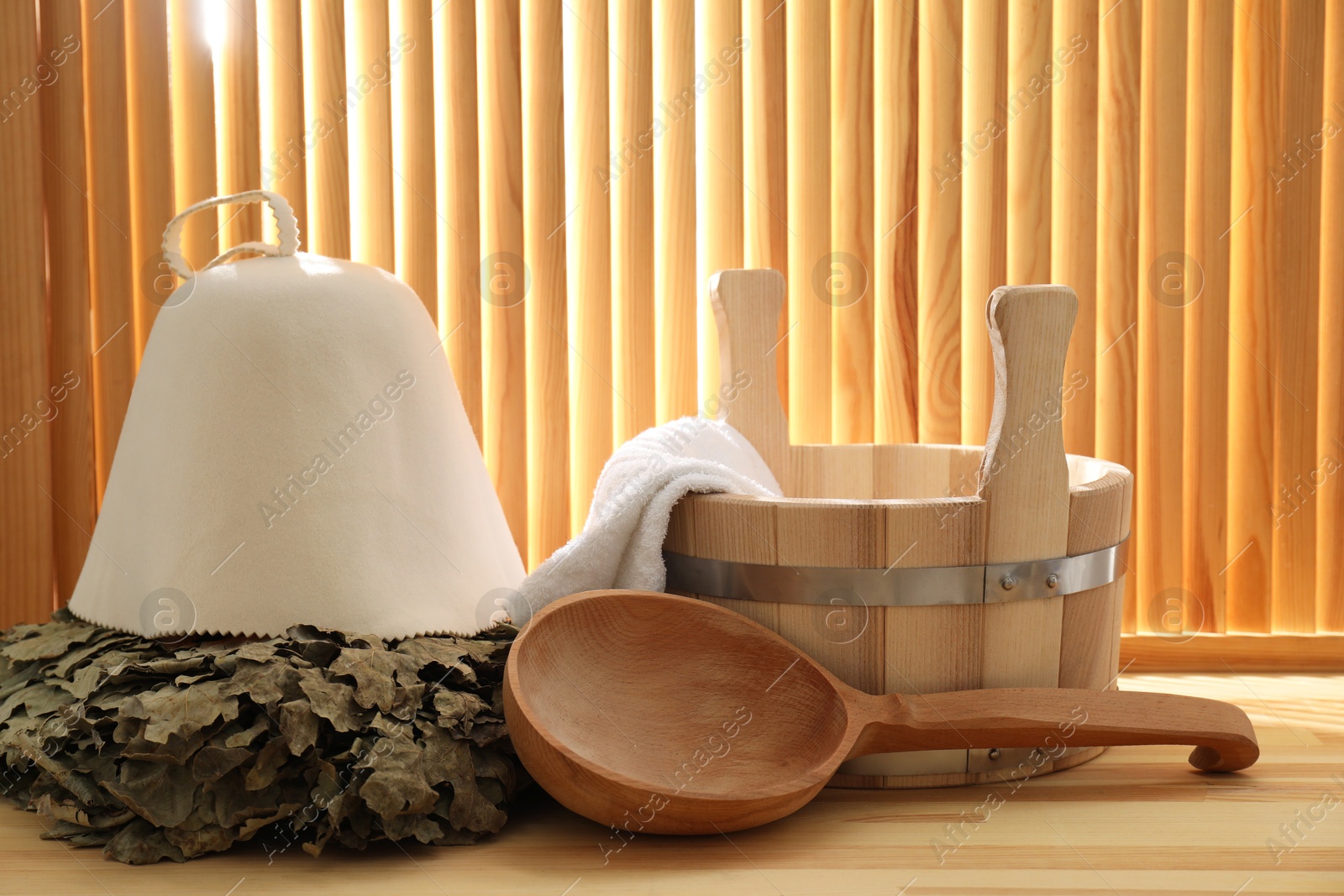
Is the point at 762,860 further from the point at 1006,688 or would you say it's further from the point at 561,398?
the point at 561,398

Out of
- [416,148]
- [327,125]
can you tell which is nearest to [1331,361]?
[416,148]

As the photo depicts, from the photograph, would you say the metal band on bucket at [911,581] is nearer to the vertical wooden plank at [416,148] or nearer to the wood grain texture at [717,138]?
the wood grain texture at [717,138]

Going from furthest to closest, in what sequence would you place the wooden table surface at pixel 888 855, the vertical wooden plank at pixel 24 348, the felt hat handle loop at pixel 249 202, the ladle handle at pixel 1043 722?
the vertical wooden plank at pixel 24 348 → the felt hat handle loop at pixel 249 202 → the ladle handle at pixel 1043 722 → the wooden table surface at pixel 888 855

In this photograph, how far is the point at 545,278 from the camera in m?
1.21

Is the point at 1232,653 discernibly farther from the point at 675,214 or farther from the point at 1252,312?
the point at 675,214

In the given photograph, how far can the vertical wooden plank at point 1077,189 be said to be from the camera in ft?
3.90

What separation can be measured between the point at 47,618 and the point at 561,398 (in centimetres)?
62

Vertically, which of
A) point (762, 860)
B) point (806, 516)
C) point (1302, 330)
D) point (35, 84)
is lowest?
point (762, 860)

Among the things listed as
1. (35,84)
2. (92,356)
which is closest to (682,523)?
(92,356)

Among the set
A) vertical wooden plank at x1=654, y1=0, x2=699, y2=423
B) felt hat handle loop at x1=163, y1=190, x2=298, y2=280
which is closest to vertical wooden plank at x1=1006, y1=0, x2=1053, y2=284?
vertical wooden plank at x1=654, y1=0, x2=699, y2=423

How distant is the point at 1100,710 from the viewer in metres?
0.84

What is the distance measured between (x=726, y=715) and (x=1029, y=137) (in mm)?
756

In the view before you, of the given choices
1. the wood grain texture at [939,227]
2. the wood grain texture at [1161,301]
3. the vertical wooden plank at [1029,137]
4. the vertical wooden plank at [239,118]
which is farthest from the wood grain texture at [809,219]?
the vertical wooden plank at [239,118]

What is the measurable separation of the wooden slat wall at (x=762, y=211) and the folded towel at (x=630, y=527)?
27 cm
